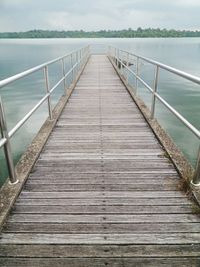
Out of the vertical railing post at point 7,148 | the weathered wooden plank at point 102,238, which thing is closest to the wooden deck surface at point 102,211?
the weathered wooden plank at point 102,238

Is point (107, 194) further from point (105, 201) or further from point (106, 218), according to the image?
point (106, 218)

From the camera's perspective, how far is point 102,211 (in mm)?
2674

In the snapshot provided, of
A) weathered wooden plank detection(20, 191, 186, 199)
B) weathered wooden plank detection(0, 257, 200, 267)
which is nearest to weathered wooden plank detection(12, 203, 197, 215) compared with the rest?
weathered wooden plank detection(20, 191, 186, 199)

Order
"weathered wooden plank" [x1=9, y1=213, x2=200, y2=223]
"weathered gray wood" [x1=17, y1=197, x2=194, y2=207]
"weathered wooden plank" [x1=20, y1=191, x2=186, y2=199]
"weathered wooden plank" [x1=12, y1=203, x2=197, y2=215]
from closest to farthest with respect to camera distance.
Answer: "weathered wooden plank" [x1=9, y1=213, x2=200, y2=223], "weathered wooden plank" [x1=12, y1=203, x2=197, y2=215], "weathered gray wood" [x1=17, y1=197, x2=194, y2=207], "weathered wooden plank" [x1=20, y1=191, x2=186, y2=199]

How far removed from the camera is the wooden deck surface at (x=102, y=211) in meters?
2.19

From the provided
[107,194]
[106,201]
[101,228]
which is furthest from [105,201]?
[101,228]

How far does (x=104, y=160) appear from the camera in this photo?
370 centimetres

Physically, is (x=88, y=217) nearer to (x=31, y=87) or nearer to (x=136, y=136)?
(x=136, y=136)

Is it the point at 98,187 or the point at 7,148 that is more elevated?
the point at 7,148

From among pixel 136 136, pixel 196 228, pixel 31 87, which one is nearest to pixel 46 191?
pixel 196 228

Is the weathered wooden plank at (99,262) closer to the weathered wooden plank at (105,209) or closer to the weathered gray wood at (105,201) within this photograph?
the weathered wooden plank at (105,209)

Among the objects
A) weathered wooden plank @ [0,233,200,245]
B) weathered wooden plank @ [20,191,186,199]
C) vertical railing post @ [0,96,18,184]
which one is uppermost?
vertical railing post @ [0,96,18,184]

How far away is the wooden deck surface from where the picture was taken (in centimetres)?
219

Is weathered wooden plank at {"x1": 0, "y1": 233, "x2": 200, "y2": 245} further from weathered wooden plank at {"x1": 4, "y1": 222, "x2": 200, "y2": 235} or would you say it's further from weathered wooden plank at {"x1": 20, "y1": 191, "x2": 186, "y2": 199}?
weathered wooden plank at {"x1": 20, "y1": 191, "x2": 186, "y2": 199}
